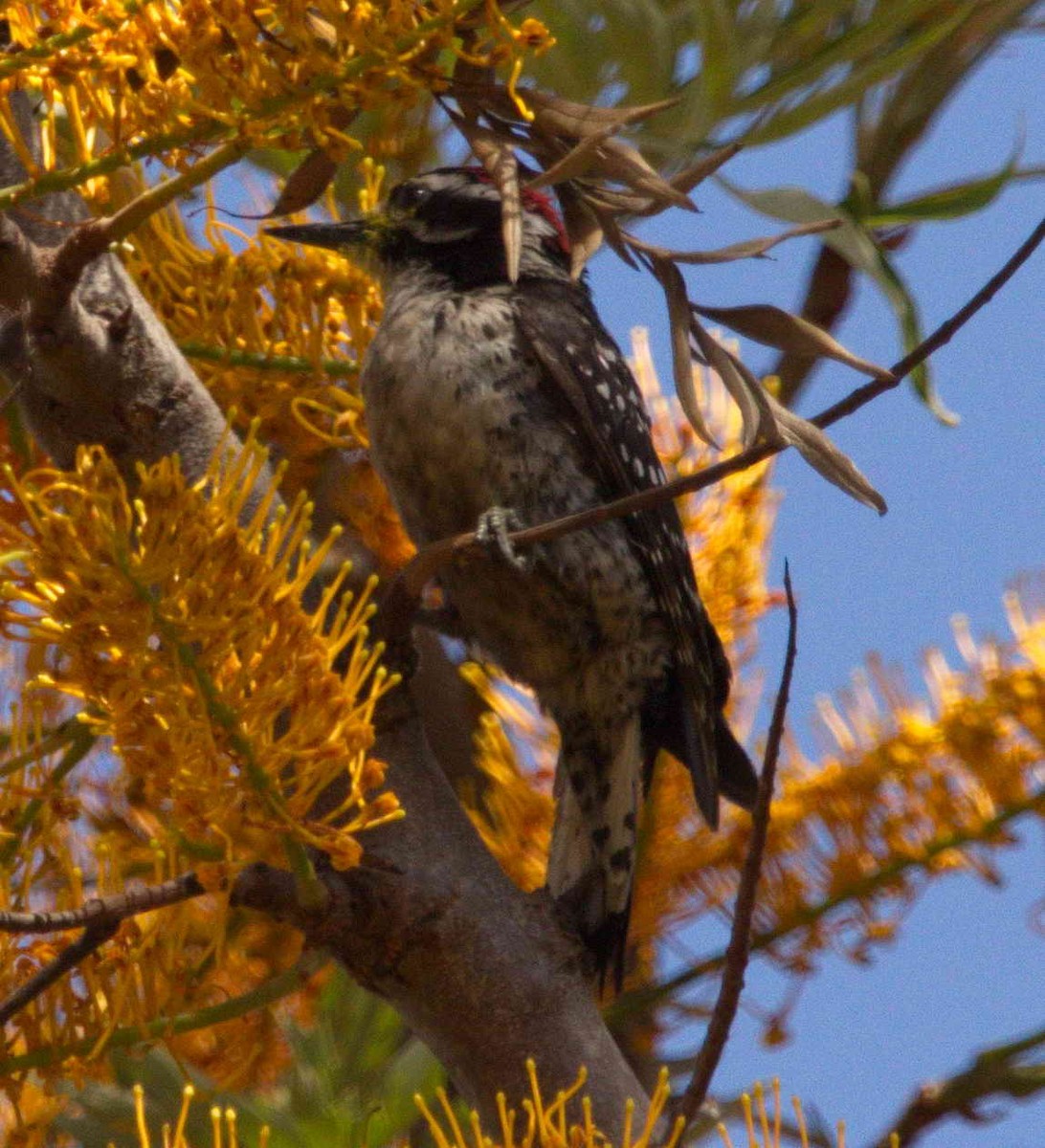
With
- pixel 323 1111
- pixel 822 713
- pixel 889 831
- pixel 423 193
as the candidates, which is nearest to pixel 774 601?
pixel 822 713

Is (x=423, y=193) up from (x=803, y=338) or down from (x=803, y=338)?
up

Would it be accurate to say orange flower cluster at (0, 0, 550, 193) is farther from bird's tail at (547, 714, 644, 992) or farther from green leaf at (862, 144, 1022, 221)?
bird's tail at (547, 714, 644, 992)

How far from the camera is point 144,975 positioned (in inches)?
75.0

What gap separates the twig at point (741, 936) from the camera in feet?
5.40

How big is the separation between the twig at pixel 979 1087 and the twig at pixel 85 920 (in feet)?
3.64

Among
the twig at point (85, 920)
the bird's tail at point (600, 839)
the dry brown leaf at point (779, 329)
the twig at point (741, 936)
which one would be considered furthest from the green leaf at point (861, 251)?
the twig at point (85, 920)

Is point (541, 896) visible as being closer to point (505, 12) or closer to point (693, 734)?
point (693, 734)

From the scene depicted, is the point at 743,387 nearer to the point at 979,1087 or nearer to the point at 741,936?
the point at 741,936

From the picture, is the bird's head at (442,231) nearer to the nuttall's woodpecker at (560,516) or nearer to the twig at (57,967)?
the nuttall's woodpecker at (560,516)

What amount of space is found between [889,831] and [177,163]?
4.46 ft

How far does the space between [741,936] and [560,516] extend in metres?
1.19

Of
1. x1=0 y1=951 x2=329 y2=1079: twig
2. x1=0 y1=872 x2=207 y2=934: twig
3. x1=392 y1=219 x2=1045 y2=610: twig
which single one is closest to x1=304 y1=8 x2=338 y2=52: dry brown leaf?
x1=392 y1=219 x2=1045 y2=610: twig

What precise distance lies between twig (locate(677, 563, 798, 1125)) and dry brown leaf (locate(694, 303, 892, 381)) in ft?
0.98

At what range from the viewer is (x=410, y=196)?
3.14 m
